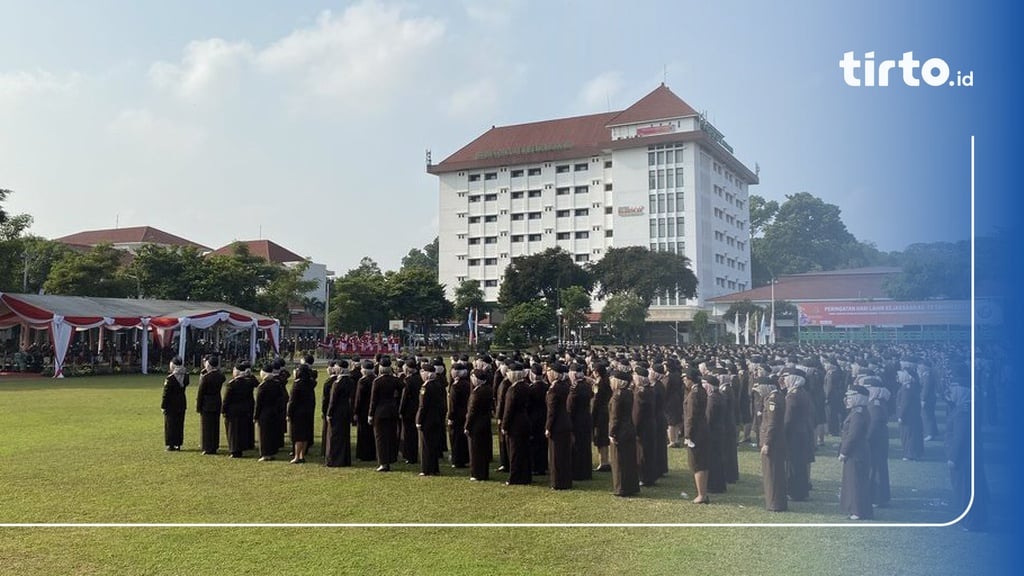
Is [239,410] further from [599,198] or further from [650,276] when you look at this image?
[599,198]

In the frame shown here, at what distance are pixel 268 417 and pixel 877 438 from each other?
23.3 feet

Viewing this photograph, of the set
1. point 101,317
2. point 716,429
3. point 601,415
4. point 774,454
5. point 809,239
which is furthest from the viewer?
point 101,317

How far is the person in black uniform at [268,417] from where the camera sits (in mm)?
9102

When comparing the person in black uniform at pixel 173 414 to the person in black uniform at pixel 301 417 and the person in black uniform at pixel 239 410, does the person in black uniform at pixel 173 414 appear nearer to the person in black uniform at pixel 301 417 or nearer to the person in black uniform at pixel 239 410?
the person in black uniform at pixel 239 410

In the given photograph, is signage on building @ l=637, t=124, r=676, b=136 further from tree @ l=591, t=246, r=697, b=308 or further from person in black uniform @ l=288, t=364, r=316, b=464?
person in black uniform @ l=288, t=364, r=316, b=464

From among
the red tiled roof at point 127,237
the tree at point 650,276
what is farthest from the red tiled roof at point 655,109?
the red tiled roof at point 127,237

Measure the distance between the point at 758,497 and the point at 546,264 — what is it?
40.9 meters

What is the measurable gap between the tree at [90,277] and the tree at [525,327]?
A: 62.2 feet

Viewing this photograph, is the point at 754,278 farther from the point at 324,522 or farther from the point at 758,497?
the point at 324,522

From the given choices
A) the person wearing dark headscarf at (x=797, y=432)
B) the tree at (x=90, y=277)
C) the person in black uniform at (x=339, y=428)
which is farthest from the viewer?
the tree at (x=90, y=277)

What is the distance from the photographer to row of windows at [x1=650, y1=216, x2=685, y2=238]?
169 ft

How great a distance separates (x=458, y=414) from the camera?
866 cm

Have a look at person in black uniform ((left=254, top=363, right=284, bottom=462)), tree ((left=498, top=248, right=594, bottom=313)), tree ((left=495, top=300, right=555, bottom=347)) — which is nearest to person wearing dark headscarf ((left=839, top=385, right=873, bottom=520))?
person in black uniform ((left=254, top=363, right=284, bottom=462))

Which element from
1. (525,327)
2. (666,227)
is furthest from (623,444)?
(666,227)
